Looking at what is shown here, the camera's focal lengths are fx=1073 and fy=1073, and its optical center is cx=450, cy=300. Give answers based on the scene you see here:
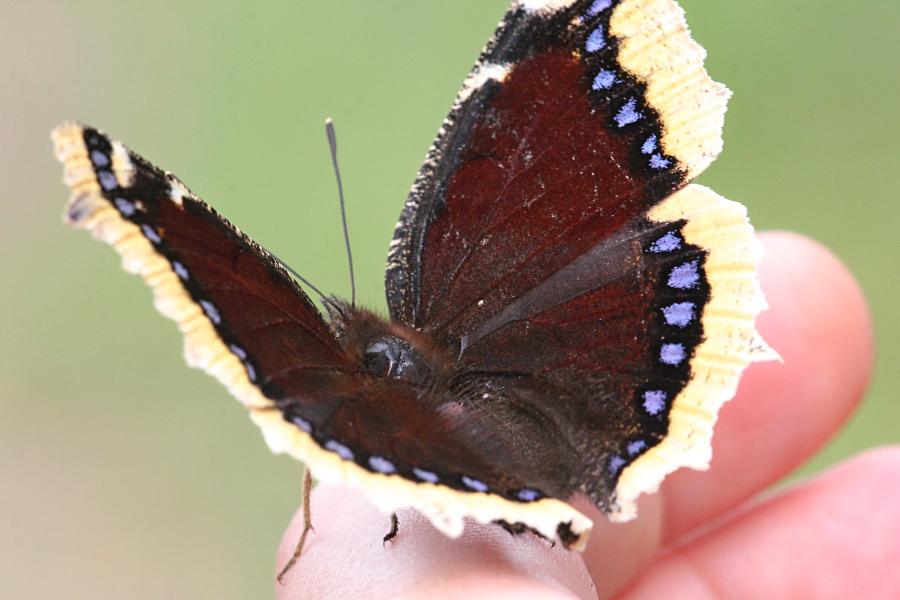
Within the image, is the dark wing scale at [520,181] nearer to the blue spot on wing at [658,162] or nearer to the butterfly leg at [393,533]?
the blue spot on wing at [658,162]

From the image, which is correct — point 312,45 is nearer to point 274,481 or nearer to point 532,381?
point 274,481

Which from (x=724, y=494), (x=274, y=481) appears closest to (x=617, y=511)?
(x=724, y=494)

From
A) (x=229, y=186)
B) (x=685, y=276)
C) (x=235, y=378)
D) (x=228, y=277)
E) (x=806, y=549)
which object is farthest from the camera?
(x=229, y=186)

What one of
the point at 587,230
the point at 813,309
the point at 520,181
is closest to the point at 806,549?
the point at 813,309

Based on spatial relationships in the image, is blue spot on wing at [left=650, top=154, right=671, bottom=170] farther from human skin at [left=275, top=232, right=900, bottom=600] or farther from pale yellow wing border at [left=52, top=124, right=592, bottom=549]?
pale yellow wing border at [left=52, top=124, right=592, bottom=549]

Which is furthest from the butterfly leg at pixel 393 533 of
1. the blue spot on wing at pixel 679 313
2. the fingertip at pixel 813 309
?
the fingertip at pixel 813 309

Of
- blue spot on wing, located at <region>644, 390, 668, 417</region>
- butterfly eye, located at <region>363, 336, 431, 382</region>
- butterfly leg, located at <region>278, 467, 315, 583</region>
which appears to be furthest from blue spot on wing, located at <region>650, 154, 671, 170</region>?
butterfly leg, located at <region>278, 467, 315, 583</region>

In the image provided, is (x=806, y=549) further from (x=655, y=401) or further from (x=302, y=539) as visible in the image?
(x=302, y=539)
